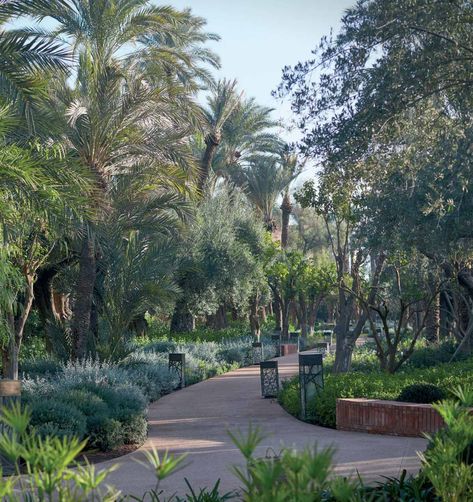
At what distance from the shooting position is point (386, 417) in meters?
11.6

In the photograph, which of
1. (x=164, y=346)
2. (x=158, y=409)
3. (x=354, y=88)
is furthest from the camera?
(x=164, y=346)

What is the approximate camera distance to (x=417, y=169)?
13305 millimetres

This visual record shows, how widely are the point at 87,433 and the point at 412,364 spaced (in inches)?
505

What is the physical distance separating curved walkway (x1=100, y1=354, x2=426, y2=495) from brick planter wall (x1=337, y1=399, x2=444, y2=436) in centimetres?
20

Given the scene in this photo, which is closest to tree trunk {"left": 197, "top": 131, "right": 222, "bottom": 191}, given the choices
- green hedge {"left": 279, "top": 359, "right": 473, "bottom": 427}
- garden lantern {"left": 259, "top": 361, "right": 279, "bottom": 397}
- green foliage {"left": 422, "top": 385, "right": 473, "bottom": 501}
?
garden lantern {"left": 259, "top": 361, "right": 279, "bottom": 397}

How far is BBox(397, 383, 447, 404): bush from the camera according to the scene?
11.9 meters

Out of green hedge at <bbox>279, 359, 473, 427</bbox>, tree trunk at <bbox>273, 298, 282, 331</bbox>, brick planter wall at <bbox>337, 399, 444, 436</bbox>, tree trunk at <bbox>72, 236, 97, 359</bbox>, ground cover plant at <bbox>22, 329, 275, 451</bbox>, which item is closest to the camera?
ground cover plant at <bbox>22, 329, 275, 451</bbox>

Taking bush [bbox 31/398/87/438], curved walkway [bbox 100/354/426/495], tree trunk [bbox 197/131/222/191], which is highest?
tree trunk [bbox 197/131/222/191]

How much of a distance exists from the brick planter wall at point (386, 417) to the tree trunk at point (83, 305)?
23.8 ft

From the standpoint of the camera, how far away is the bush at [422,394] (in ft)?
39.0

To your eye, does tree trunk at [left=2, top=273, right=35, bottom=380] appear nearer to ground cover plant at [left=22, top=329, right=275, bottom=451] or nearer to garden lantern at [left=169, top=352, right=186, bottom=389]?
ground cover plant at [left=22, top=329, right=275, bottom=451]

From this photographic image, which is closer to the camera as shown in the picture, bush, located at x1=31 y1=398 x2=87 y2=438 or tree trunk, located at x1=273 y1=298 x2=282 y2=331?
bush, located at x1=31 y1=398 x2=87 y2=438

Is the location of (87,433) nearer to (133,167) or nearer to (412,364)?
(133,167)

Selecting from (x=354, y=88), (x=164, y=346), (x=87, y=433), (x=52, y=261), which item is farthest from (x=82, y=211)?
(x=164, y=346)
